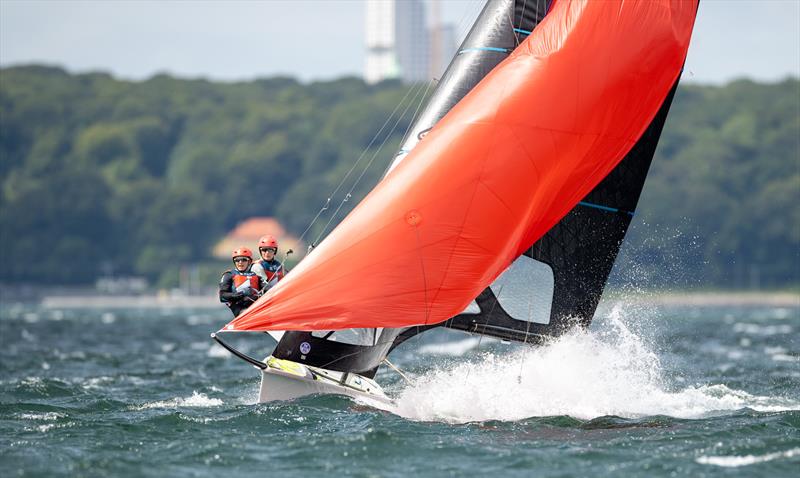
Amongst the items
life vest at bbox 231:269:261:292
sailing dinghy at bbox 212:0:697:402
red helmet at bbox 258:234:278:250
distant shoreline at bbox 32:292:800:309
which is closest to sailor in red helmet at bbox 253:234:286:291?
red helmet at bbox 258:234:278:250

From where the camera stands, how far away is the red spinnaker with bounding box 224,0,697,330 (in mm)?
11758

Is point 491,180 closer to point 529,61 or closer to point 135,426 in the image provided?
point 529,61

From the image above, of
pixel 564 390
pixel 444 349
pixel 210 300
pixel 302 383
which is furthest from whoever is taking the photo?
pixel 210 300

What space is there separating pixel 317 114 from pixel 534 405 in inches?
4944

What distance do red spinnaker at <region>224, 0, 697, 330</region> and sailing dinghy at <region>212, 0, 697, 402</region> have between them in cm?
1

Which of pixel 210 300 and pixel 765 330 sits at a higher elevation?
pixel 210 300

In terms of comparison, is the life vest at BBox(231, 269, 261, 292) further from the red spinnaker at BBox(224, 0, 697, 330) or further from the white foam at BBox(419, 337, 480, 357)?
the white foam at BBox(419, 337, 480, 357)

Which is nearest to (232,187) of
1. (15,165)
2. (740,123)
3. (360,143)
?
(360,143)

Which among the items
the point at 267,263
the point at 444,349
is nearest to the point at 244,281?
the point at 267,263

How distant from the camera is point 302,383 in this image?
41.3ft

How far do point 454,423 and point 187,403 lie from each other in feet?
11.0

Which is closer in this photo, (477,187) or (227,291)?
(477,187)

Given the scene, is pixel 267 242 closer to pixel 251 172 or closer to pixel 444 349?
pixel 444 349

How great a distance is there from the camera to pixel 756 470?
997 centimetres
